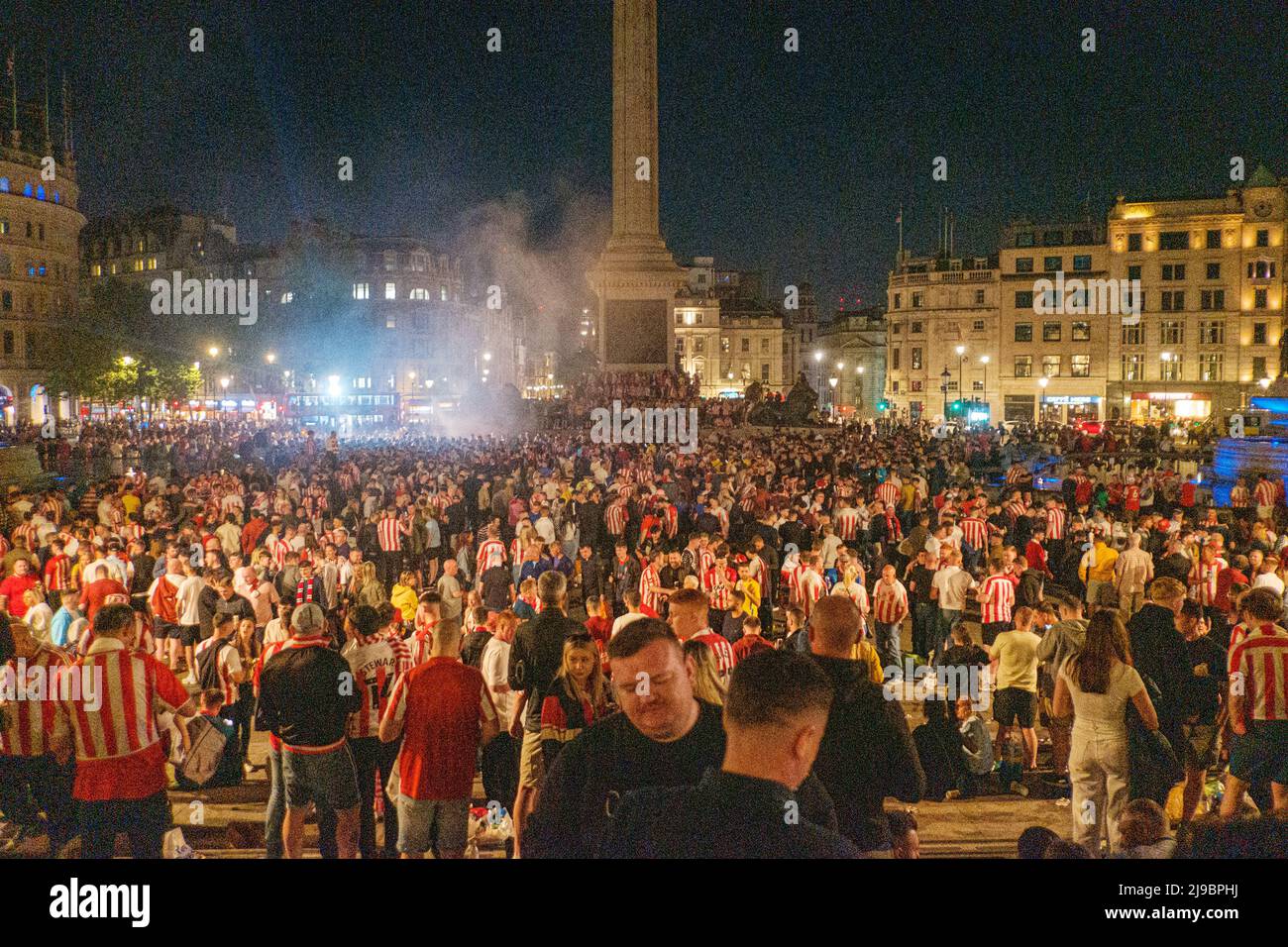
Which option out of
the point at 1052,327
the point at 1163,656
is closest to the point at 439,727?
the point at 1163,656

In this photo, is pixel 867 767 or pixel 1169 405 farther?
pixel 1169 405

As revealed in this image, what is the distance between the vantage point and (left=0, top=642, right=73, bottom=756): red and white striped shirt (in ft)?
20.8

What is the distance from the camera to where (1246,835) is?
5.09m

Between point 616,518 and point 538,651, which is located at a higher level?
point 616,518

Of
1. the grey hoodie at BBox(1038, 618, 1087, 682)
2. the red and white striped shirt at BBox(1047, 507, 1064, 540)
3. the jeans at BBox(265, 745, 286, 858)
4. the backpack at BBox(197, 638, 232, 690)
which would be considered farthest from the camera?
the red and white striped shirt at BBox(1047, 507, 1064, 540)

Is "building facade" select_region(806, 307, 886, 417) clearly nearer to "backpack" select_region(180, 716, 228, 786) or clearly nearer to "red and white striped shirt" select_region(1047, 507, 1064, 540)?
"red and white striped shirt" select_region(1047, 507, 1064, 540)

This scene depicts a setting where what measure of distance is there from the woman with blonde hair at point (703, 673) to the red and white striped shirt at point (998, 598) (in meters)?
5.48

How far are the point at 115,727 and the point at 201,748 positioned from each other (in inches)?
55.9

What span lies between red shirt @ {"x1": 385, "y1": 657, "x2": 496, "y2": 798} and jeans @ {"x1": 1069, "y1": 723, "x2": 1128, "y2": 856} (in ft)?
12.5

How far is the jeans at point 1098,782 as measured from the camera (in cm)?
621

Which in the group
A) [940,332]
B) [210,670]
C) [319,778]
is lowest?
[319,778]

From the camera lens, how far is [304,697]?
5.95 metres

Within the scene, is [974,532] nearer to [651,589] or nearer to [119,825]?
[651,589]
